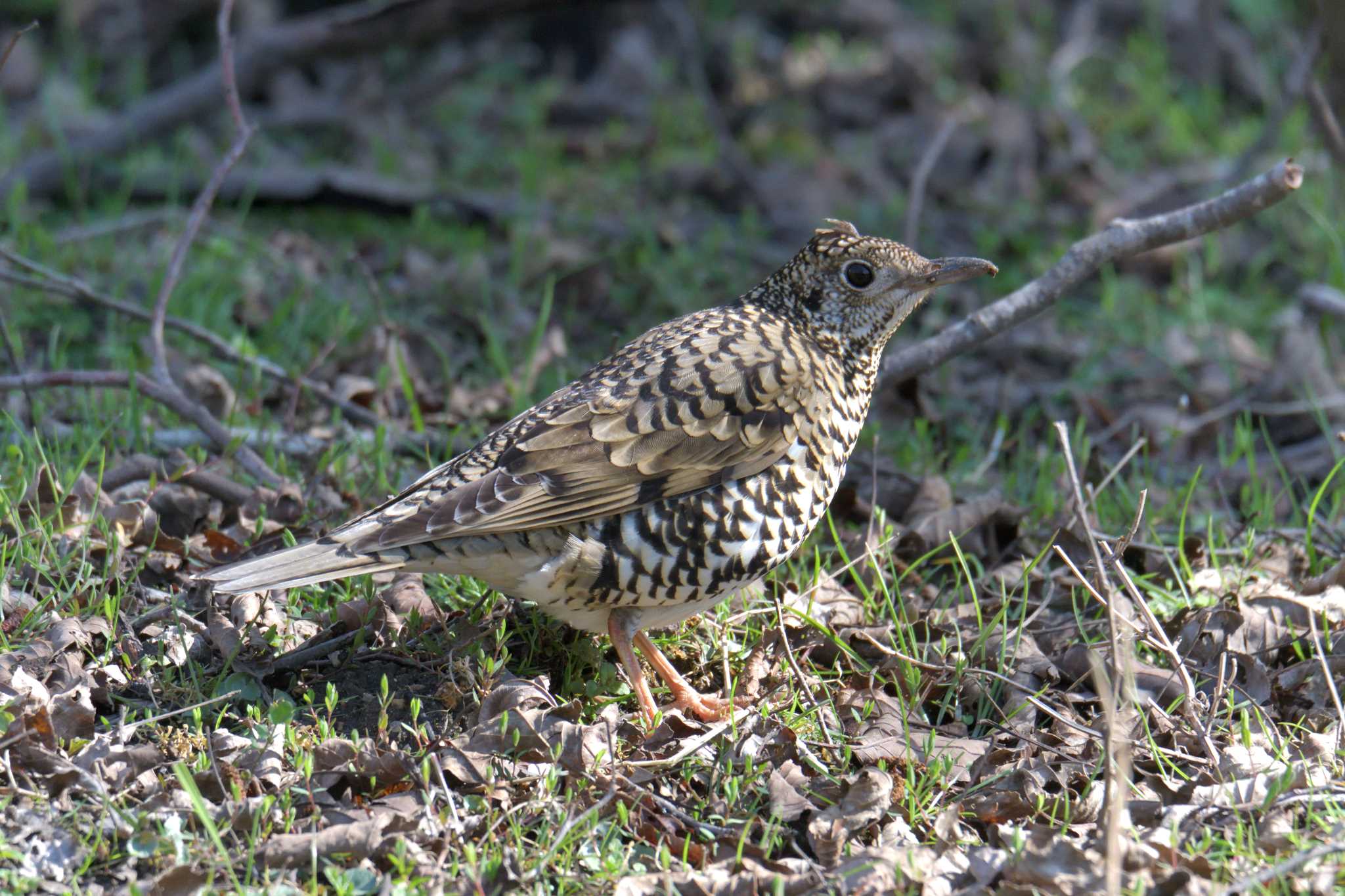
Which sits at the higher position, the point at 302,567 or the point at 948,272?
the point at 948,272

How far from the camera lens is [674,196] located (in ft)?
26.9

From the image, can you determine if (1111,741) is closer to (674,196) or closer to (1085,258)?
(1085,258)

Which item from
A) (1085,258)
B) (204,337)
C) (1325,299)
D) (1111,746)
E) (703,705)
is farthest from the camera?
(1325,299)

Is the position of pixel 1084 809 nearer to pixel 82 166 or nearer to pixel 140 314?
pixel 140 314

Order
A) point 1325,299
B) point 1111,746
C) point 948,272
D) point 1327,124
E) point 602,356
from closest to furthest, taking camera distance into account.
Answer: point 1111,746, point 948,272, point 1327,124, point 1325,299, point 602,356

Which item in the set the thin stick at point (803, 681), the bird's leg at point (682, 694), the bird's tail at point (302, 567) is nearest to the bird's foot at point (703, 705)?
the bird's leg at point (682, 694)

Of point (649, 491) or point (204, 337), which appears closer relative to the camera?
point (649, 491)

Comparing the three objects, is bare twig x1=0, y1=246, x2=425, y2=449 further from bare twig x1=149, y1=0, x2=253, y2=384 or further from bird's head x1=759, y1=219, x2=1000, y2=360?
bird's head x1=759, y1=219, x2=1000, y2=360

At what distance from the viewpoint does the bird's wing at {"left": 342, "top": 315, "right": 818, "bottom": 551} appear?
390 cm

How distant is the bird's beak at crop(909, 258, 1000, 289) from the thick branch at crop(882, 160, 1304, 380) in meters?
0.66

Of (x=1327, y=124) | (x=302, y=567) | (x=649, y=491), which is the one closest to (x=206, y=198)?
(x=302, y=567)

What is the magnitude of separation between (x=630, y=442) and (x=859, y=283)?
3.27ft

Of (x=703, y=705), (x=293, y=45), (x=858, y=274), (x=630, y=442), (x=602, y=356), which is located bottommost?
(x=703, y=705)

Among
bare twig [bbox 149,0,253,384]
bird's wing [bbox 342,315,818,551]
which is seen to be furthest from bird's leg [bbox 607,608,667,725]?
bare twig [bbox 149,0,253,384]
